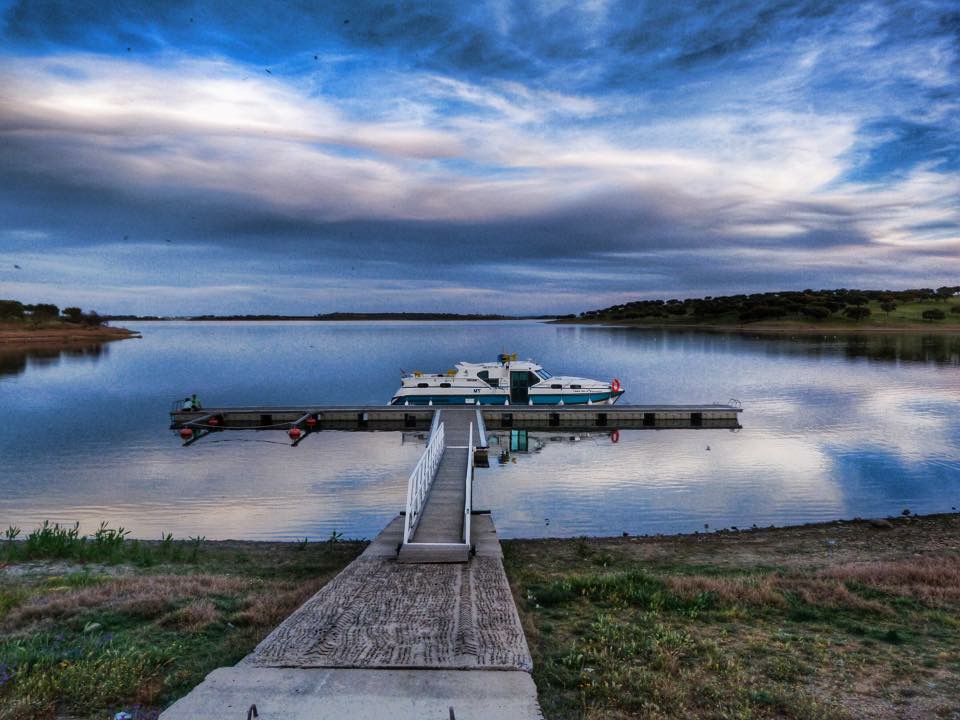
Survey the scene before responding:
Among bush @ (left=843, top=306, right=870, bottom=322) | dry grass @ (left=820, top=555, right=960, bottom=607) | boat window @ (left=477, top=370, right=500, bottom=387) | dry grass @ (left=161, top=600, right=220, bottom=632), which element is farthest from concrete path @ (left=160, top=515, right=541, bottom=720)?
bush @ (left=843, top=306, right=870, bottom=322)

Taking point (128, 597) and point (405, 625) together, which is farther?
point (128, 597)

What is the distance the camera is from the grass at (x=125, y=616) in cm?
581

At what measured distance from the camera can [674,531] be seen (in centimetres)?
1786

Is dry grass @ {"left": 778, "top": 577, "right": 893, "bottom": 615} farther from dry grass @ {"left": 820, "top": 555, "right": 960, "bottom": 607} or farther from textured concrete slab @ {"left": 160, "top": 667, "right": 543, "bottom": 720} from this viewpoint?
textured concrete slab @ {"left": 160, "top": 667, "right": 543, "bottom": 720}

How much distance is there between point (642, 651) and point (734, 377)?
60613mm

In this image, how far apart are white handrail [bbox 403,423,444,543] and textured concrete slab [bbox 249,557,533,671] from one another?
148 cm

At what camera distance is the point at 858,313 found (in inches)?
6024

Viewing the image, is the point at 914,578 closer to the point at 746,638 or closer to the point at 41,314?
the point at 746,638

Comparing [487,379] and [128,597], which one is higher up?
[487,379]

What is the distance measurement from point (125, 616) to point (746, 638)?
8254 millimetres

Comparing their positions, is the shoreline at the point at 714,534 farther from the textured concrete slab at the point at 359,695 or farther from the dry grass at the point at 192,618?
the textured concrete slab at the point at 359,695

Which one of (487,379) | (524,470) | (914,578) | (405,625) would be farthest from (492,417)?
(405,625)

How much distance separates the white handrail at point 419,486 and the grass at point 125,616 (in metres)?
1.86

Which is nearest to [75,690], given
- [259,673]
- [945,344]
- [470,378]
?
[259,673]
